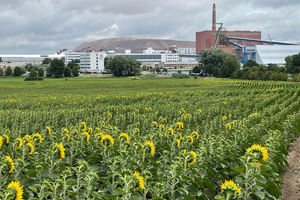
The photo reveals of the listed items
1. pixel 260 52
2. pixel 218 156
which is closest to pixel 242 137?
pixel 218 156

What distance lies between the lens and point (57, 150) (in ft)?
17.1

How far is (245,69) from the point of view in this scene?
82125 millimetres

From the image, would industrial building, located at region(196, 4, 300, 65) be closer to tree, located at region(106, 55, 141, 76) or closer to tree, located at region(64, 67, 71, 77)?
tree, located at region(106, 55, 141, 76)

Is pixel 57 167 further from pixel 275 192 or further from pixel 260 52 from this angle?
pixel 260 52

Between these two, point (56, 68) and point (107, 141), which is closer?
point (107, 141)

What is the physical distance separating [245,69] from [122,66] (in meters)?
44.6

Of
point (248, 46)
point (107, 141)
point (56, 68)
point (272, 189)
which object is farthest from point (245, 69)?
point (272, 189)

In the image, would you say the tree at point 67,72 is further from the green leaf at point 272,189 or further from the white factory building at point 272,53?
the green leaf at point 272,189

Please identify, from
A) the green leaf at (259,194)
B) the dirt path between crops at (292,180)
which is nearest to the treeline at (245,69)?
the dirt path between crops at (292,180)

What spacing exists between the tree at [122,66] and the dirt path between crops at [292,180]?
10022 centimetres

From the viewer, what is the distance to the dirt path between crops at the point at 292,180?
6.46 metres

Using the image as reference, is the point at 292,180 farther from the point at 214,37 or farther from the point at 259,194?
the point at 214,37

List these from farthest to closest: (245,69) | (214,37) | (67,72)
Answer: (214,37) → (67,72) → (245,69)

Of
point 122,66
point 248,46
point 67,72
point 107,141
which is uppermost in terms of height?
point 248,46
